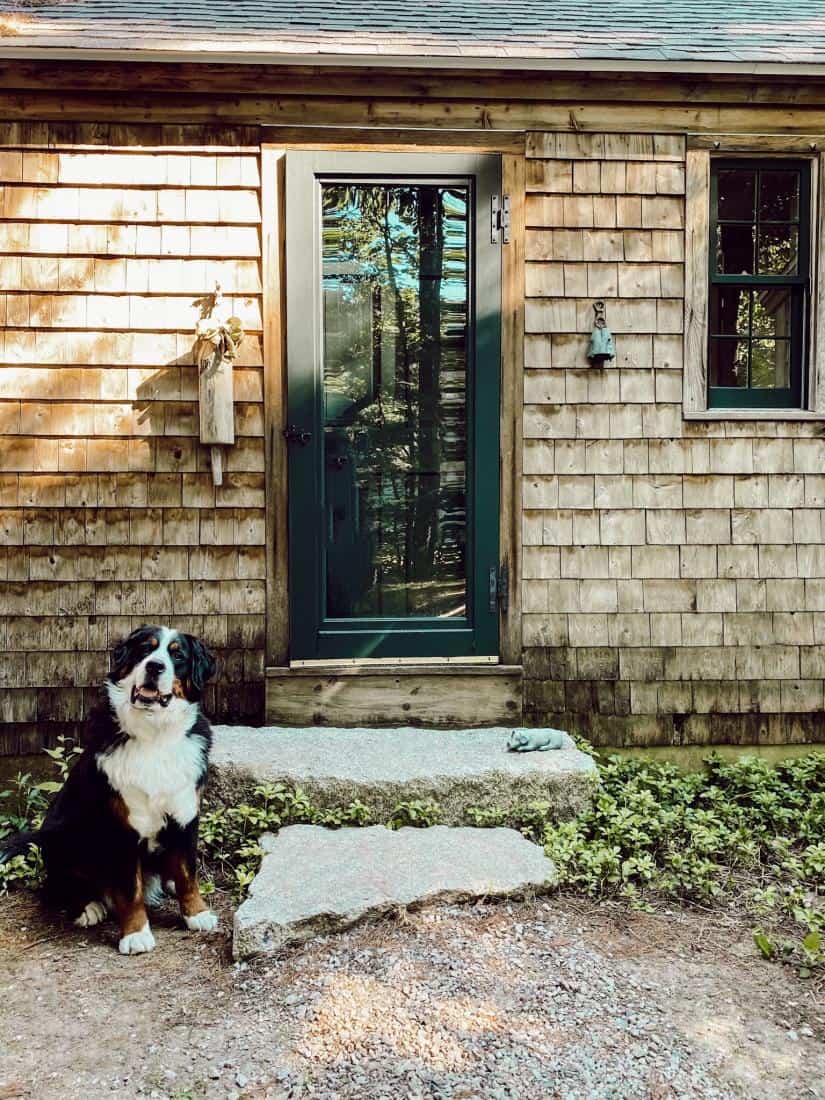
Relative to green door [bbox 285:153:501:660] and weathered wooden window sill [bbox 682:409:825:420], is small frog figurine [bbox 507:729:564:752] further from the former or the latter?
weathered wooden window sill [bbox 682:409:825:420]

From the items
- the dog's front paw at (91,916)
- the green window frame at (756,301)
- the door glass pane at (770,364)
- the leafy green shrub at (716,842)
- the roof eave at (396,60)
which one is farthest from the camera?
the door glass pane at (770,364)

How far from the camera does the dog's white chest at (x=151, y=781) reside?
2.79 metres

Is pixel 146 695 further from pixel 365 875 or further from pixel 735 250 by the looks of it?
pixel 735 250

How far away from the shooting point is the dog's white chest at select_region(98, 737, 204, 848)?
2793 mm

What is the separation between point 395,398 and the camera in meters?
4.30

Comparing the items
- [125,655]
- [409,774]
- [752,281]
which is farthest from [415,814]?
[752,281]

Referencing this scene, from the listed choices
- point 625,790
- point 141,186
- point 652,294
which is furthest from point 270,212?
point 625,790

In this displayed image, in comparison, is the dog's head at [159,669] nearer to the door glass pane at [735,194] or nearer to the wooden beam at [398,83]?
the wooden beam at [398,83]

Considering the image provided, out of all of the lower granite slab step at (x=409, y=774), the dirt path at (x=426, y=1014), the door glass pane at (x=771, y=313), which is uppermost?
the door glass pane at (x=771, y=313)

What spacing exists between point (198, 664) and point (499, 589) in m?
1.79

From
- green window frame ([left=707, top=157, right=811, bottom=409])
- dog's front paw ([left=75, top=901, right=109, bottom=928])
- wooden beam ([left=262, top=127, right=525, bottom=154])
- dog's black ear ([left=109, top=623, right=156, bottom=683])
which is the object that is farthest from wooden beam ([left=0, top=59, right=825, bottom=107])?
dog's front paw ([left=75, top=901, right=109, bottom=928])

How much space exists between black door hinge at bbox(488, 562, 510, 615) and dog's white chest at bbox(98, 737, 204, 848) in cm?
186

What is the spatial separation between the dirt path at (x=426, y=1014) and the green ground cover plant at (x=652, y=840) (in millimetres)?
226

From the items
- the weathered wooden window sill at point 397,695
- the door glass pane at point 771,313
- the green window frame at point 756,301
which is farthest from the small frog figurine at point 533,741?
the door glass pane at point 771,313
